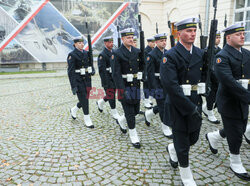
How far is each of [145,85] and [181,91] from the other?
4.51 metres

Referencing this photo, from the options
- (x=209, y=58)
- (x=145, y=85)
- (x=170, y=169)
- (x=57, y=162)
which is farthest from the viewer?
(x=145, y=85)

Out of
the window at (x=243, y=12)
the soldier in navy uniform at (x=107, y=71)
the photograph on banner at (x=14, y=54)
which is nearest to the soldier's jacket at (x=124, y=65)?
the soldier in navy uniform at (x=107, y=71)

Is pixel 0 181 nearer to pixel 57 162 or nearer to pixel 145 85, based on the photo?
pixel 57 162

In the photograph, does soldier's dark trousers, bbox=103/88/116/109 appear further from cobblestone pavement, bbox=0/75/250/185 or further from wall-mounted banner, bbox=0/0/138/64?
wall-mounted banner, bbox=0/0/138/64

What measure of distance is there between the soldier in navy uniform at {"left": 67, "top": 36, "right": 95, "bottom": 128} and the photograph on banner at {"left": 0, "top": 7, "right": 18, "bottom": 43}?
52.1ft

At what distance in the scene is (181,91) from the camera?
2.47 meters

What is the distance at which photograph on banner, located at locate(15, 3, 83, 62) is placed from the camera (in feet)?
59.7

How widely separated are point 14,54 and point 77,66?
52.9ft

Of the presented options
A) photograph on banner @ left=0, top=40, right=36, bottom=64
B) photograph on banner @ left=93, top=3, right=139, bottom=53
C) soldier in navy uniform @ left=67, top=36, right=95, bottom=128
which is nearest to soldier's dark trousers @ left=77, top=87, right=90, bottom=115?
soldier in navy uniform @ left=67, top=36, right=95, bottom=128

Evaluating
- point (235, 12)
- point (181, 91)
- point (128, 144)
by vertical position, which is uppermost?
point (235, 12)

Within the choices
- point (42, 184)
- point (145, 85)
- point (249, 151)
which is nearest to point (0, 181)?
point (42, 184)

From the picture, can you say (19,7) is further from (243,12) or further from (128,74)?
(128,74)

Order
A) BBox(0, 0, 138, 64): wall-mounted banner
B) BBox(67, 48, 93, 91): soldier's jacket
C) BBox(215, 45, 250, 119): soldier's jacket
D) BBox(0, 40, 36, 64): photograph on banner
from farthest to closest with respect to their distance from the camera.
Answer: BBox(0, 40, 36, 64): photograph on banner
BBox(0, 0, 138, 64): wall-mounted banner
BBox(67, 48, 93, 91): soldier's jacket
BBox(215, 45, 250, 119): soldier's jacket

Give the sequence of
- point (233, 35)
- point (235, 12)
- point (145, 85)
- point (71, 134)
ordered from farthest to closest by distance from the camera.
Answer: point (235, 12), point (145, 85), point (71, 134), point (233, 35)
